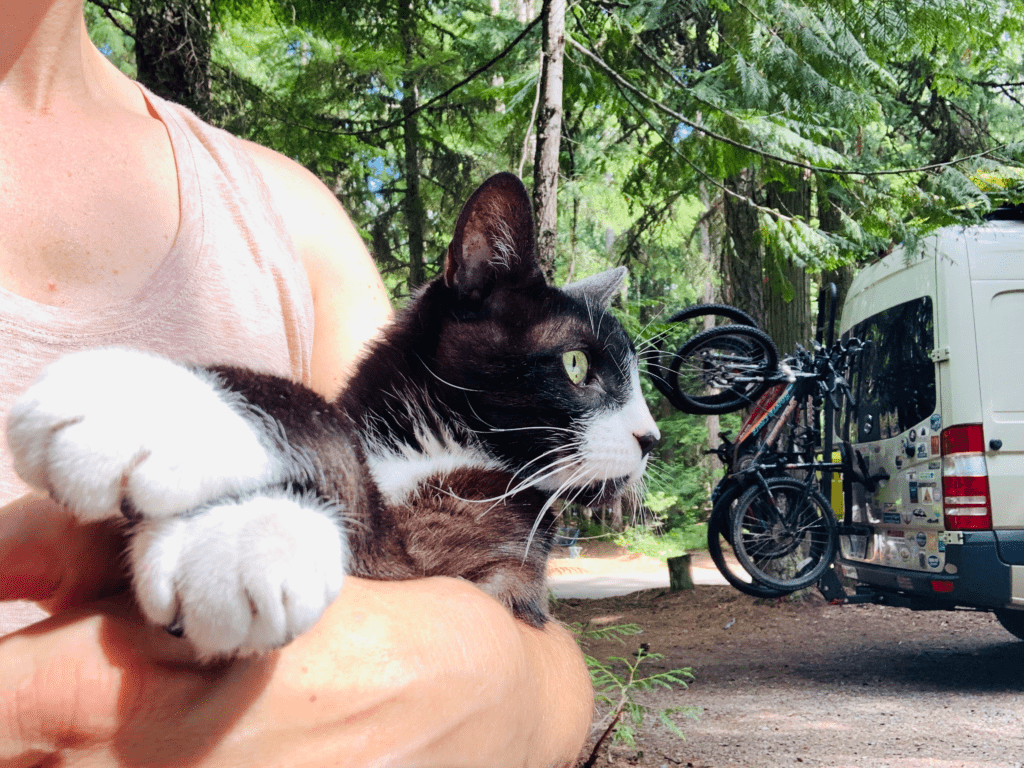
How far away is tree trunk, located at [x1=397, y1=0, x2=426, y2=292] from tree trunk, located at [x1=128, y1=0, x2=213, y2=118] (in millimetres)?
1468

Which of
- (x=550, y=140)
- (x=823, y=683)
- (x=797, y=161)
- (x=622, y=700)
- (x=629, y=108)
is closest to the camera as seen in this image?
(x=550, y=140)

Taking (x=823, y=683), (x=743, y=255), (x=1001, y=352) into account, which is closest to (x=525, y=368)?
(x=1001, y=352)

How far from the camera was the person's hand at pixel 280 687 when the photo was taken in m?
0.84

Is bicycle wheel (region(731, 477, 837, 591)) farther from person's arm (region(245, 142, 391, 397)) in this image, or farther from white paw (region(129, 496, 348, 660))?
white paw (region(129, 496, 348, 660))

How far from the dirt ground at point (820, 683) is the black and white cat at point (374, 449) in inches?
125

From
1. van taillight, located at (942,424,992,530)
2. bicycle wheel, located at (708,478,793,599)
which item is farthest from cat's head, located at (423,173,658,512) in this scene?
bicycle wheel, located at (708,478,793,599)

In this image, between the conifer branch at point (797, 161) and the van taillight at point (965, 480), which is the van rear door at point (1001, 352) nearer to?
the van taillight at point (965, 480)

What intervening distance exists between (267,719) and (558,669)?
61 cm

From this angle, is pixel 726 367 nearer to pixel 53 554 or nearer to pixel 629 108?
pixel 629 108

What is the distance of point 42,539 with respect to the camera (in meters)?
0.89

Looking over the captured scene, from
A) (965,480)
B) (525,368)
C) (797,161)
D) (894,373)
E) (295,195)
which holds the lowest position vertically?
(965,480)

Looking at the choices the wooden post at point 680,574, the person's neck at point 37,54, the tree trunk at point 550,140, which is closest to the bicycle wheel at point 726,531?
the wooden post at point 680,574

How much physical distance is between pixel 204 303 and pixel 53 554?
2.08 ft

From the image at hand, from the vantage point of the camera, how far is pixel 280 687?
91 cm
